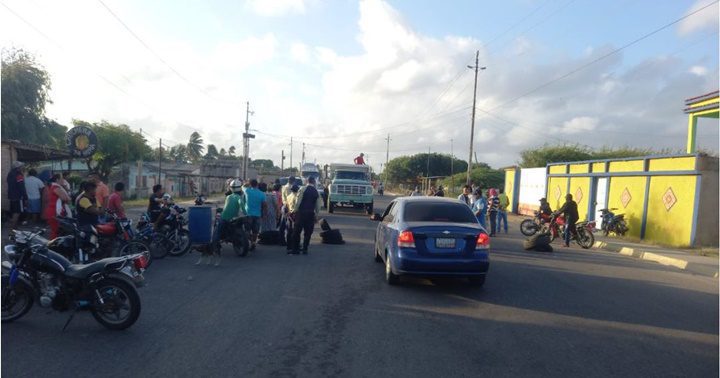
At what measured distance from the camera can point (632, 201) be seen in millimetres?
20781

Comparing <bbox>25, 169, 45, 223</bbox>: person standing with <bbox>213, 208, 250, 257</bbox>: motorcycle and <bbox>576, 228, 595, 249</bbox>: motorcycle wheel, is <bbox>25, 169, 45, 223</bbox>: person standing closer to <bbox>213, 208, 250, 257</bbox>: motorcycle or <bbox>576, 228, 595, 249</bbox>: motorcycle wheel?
<bbox>213, 208, 250, 257</bbox>: motorcycle

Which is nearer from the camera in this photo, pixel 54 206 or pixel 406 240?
pixel 406 240

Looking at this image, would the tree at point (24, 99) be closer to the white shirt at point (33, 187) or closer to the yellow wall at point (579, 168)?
the white shirt at point (33, 187)

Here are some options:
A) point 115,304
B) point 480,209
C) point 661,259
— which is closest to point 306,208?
point 480,209

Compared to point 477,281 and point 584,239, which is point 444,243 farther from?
point 584,239

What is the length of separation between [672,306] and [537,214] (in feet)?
36.7

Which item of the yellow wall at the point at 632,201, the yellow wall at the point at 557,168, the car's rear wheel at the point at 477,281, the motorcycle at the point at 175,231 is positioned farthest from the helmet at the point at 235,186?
the yellow wall at the point at 557,168

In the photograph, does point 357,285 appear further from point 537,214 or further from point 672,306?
point 537,214

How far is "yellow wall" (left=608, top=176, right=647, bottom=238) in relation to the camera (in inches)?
797

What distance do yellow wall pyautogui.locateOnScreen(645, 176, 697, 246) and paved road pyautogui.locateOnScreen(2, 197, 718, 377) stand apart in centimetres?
842

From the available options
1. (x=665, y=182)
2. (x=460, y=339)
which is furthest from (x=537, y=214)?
(x=460, y=339)

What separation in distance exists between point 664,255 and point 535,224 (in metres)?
4.99

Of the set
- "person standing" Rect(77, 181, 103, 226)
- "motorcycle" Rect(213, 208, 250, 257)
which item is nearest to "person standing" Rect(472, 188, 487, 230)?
"motorcycle" Rect(213, 208, 250, 257)

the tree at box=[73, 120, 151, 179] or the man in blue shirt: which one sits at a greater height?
the tree at box=[73, 120, 151, 179]
